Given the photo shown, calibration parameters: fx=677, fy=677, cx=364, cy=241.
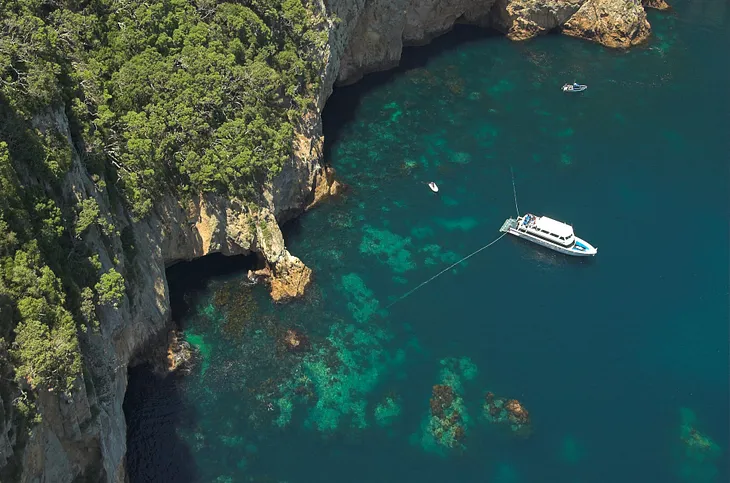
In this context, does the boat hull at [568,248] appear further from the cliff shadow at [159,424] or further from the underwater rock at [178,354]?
the underwater rock at [178,354]

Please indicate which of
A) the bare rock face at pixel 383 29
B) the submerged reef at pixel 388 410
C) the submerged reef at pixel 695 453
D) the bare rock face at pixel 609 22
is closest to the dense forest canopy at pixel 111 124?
the bare rock face at pixel 383 29

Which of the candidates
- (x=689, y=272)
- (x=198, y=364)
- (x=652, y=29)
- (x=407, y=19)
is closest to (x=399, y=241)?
(x=198, y=364)

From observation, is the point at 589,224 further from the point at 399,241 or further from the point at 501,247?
the point at 399,241

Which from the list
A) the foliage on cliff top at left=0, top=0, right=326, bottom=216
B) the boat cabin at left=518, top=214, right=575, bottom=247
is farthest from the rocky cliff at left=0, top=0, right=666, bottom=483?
the boat cabin at left=518, top=214, right=575, bottom=247

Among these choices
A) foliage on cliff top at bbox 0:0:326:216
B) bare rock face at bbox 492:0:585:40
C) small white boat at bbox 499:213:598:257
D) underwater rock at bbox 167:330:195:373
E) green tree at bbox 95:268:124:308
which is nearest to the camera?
green tree at bbox 95:268:124:308

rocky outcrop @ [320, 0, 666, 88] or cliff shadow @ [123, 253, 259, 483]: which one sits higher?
rocky outcrop @ [320, 0, 666, 88]

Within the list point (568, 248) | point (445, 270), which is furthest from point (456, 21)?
point (445, 270)

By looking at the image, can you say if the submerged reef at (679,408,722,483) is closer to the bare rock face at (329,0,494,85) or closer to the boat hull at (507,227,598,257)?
the boat hull at (507,227,598,257)

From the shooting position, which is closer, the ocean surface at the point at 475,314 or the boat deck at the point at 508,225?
the ocean surface at the point at 475,314
